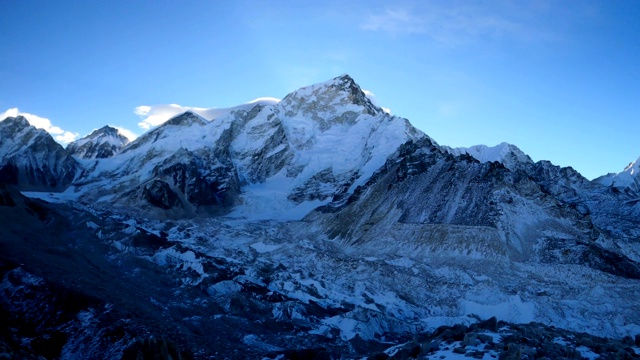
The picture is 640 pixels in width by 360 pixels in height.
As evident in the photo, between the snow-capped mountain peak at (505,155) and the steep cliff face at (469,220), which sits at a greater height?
the snow-capped mountain peak at (505,155)

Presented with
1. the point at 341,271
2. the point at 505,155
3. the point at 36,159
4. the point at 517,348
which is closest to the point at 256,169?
the point at 36,159

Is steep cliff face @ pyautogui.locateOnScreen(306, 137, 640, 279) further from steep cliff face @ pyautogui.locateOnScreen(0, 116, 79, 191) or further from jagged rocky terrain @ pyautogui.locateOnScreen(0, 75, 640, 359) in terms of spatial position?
steep cliff face @ pyautogui.locateOnScreen(0, 116, 79, 191)

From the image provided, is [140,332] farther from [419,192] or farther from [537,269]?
[419,192]

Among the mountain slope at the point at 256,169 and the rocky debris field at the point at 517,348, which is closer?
the rocky debris field at the point at 517,348

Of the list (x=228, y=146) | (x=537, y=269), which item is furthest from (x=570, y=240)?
(x=228, y=146)

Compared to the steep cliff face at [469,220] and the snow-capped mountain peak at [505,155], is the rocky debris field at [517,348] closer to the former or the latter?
the steep cliff face at [469,220]

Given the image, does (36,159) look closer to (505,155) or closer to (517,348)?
(505,155)

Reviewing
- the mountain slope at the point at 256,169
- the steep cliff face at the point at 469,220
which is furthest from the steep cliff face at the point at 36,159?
the steep cliff face at the point at 469,220
